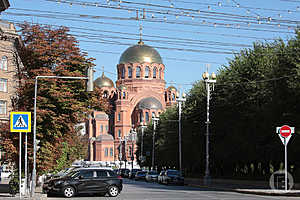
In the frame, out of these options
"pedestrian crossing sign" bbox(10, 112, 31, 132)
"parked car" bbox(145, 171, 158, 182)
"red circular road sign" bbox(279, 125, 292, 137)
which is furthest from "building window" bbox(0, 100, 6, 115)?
"red circular road sign" bbox(279, 125, 292, 137)

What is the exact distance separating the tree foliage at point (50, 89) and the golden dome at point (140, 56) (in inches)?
3451

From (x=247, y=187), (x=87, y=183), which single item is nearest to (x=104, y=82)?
(x=247, y=187)

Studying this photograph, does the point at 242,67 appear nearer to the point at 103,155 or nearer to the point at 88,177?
the point at 88,177

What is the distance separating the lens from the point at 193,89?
56.5 meters

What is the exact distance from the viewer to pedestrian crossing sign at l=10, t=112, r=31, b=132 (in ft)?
75.1

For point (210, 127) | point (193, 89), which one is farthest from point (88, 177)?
point (193, 89)

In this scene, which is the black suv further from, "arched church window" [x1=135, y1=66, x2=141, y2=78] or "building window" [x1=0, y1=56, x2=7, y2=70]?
"arched church window" [x1=135, y1=66, x2=141, y2=78]

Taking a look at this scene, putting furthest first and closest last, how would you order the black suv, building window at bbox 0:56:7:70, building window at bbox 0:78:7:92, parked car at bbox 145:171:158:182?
building window at bbox 0:56:7:70
building window at bbox 0:78:7:92
parked car at bbox 145:171:158:182
the black suv

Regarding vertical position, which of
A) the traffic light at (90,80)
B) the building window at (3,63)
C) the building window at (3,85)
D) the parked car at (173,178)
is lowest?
the parked car at (173,178)

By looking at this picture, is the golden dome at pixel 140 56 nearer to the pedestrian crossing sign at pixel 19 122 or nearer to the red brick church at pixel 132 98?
the red brick church at pixel 132 98

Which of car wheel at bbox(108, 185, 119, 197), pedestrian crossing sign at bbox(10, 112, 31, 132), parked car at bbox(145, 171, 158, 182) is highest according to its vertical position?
pedestrian crossing sign at bbox(10, 112, 31, 132)

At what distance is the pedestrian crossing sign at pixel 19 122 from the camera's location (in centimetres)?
2290

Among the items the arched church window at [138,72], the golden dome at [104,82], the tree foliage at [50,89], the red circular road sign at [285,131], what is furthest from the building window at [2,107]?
the golden dome at [104,82]

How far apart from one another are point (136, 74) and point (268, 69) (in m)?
82.9
